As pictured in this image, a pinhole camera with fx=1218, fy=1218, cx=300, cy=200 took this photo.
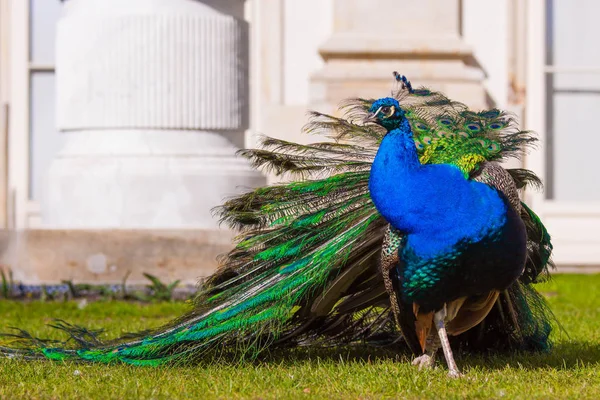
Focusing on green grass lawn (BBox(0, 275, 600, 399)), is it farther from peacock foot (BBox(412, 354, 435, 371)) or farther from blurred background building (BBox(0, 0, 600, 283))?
blurred background building (BBox(0, 0, 600, 283))

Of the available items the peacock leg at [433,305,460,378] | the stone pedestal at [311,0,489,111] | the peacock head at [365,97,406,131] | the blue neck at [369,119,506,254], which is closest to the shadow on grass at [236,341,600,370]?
the peacock leg at [433,305,460,378]

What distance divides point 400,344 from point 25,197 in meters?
7.65

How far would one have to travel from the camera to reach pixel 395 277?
4.95m

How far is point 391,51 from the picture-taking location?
9656mm

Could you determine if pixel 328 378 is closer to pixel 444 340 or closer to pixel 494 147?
pixel 444 340

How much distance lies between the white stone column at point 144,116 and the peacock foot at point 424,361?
404 centimetres

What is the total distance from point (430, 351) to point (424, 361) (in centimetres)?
5

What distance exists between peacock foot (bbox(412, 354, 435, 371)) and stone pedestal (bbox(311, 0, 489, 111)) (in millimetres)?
4497

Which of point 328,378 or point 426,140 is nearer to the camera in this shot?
point 328,378

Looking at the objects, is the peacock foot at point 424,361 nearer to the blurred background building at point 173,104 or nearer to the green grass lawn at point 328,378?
the green grass lawn at point 328,378

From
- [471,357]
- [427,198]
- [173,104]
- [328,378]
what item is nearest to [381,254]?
[427,198]

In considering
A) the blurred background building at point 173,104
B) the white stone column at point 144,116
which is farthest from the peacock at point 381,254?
the white stone column at point 144,116

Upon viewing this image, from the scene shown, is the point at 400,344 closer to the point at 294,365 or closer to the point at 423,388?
the point at 294,365

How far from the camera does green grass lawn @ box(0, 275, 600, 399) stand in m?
4.61
